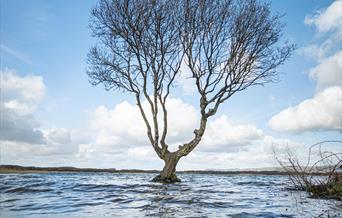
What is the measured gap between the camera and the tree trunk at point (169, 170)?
20.1 m

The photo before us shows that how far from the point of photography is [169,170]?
20281 mm

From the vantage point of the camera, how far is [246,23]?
21797mm

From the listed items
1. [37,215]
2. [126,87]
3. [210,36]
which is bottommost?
[37,215]

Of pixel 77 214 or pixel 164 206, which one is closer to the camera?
pixel 77 214

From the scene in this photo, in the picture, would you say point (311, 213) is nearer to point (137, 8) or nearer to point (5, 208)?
point (5, 208)

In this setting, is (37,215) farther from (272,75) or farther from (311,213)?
(272,75)

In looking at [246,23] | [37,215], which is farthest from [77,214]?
[246,23]

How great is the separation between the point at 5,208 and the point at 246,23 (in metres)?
17.3

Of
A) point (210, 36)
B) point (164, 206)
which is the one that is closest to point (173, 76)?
point (210, 36)

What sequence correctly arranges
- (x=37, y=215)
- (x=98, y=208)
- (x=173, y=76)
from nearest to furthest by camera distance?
(x=37, y=215), (x=98, y=208), (x=173, y=76)

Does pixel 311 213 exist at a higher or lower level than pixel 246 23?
lower

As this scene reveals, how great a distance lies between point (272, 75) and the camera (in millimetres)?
23453

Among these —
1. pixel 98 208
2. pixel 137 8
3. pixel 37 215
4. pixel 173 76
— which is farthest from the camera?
pixel 173 76

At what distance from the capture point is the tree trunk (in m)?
20.1
